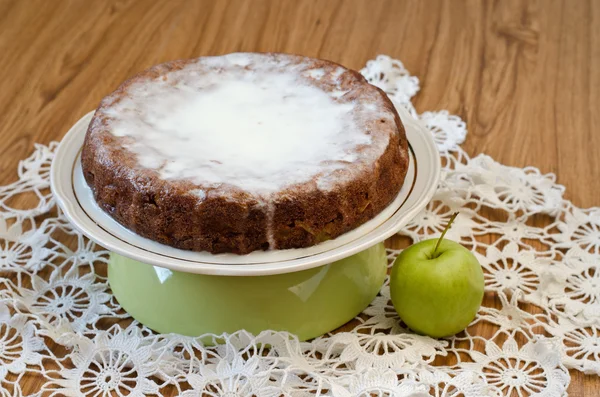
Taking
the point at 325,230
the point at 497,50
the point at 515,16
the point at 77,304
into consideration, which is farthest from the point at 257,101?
the point at 515,16

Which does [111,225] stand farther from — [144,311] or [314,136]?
[314,136]

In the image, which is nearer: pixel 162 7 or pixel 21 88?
pixel 21 88

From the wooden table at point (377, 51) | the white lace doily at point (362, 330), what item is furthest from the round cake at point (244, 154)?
the wooden table at point (377, 51)

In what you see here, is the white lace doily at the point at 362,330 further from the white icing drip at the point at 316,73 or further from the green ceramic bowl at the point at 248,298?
the white icing drip at the point at 316,73

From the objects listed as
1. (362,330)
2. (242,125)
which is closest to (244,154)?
(242,125)

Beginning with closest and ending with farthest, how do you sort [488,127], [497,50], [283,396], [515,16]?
1. [283,396]
2. [488,127]
3. [497,50]
4. [515,16]

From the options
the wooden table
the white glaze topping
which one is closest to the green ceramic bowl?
the white glaze topping

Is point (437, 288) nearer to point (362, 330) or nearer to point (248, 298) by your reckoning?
point (362, 330)

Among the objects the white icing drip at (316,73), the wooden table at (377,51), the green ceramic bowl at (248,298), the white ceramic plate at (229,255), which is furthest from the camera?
the wooden table at (377,51)
